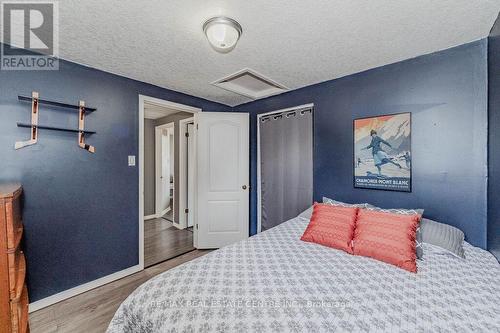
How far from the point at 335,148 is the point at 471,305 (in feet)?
6.01

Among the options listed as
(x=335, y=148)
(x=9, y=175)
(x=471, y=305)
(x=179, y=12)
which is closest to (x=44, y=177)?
(x=9, y=175)

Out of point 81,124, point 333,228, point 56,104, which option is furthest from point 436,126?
point 56,104

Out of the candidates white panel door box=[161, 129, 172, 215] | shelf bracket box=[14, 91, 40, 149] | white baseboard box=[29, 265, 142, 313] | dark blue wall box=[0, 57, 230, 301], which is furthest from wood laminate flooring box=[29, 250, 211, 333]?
white panel door box=[161, 129, 172, 215]

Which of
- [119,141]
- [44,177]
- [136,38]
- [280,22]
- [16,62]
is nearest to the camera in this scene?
[280,22]

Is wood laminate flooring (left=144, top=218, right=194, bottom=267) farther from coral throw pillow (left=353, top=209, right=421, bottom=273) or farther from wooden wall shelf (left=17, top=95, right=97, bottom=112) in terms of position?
coral throw pillow (left=353, top=209, right=421, bottom=273)

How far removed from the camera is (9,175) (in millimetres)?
1875

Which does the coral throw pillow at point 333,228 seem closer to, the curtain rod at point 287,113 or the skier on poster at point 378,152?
the skier on poster at point 378,152

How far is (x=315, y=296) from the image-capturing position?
113 centimetres

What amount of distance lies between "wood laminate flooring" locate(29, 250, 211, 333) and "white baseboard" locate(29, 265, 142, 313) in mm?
41

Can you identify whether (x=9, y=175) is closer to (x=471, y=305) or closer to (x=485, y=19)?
(x=471, y=305)

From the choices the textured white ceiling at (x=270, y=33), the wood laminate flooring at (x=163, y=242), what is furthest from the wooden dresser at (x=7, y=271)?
the wood laminate flooring at (x=163, y=242)

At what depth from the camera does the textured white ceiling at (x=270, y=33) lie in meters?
1.44

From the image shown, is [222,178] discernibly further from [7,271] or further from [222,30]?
[7,271]

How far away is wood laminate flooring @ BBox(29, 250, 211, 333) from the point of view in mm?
1778
